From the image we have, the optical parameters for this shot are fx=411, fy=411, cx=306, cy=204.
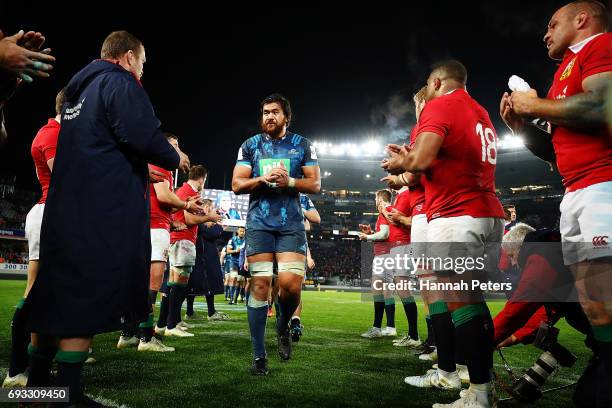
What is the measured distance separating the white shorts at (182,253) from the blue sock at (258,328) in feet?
10.1

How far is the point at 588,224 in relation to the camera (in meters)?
2.15

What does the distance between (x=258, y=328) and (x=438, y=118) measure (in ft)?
8.45

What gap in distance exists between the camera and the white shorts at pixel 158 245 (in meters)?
5.74

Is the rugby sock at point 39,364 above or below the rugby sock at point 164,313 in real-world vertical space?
above

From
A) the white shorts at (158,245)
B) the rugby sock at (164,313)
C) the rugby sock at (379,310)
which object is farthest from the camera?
the rugby sock at (379,310)

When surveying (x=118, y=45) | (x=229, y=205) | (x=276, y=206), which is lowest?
(x=276, y=206)

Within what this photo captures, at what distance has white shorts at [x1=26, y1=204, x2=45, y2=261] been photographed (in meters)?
3.63

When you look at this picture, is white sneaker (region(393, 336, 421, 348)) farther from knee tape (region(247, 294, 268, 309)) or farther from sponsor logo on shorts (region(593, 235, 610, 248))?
sponsor logo on shorts (region(593, 235, 610, 248))

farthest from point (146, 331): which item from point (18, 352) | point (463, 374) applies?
point (463, 374)

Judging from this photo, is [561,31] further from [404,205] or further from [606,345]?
[404,205]

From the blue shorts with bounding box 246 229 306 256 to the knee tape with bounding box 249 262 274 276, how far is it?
0.12 m

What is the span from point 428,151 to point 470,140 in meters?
0.43

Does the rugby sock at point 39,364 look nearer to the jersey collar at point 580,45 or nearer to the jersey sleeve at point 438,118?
the jersey sleeve at point 438,118

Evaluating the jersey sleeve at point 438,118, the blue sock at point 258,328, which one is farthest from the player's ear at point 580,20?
the blue sock at point 258,328
